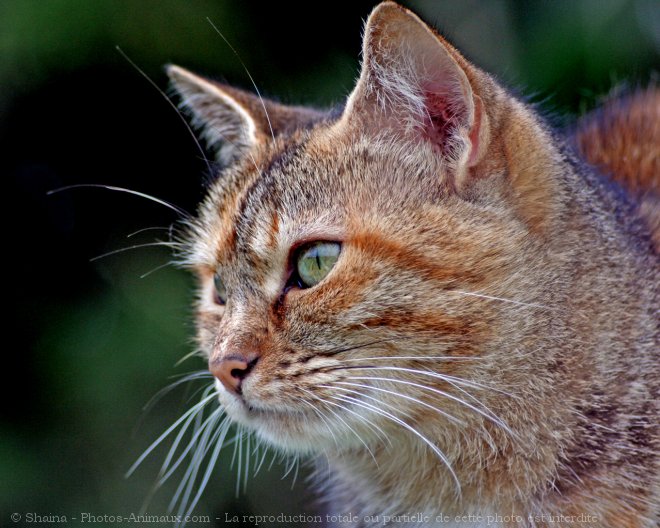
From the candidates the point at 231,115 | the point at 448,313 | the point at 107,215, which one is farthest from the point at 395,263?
the point at 107,215

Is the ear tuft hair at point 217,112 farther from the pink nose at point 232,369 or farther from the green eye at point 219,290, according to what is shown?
the pink nose at point 232,369

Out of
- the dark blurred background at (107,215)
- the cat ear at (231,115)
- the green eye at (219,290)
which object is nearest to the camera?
the green eye at (219,290)

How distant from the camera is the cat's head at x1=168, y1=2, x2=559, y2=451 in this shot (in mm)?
1836

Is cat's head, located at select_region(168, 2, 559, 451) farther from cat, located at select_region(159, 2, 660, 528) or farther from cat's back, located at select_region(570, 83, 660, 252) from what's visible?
cat's back, located at select_region(570, 83, 660, 252)

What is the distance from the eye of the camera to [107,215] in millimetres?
3389

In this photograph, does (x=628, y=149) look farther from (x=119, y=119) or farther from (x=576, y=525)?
(x=119, y=119)

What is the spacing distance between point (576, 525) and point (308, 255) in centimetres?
86

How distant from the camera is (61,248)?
3.34 meters

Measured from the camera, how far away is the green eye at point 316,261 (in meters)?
1.93

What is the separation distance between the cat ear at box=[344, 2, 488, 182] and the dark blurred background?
1123 mm

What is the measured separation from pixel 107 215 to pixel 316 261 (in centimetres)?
Result: 169

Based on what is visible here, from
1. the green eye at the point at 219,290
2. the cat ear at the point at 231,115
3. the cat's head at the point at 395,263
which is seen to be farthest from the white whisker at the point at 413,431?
the cat ear at the point at 231,115

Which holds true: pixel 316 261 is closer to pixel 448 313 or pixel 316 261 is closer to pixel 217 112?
pixel 448 313

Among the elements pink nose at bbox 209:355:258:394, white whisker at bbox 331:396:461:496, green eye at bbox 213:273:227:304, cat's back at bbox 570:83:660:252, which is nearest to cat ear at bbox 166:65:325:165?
green eye at bbox 213:273:227:304
